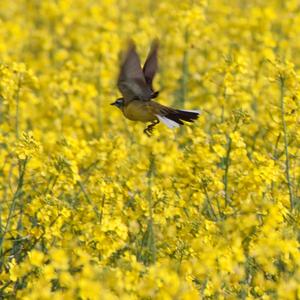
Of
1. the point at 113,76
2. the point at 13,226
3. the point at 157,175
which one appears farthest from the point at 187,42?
the point at 13,226

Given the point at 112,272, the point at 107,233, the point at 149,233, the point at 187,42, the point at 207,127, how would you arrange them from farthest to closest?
the point at 187,42
the point at 207,127
the point at 149,233
the point at 107,233
the point at 112,272

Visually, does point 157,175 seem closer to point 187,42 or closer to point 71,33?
point 187,42

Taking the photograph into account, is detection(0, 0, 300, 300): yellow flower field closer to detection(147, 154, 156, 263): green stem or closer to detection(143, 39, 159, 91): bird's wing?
detection(147, 154, 156, 263): green stem

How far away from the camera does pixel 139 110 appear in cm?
504

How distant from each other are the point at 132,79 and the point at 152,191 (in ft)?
Result: 2.18

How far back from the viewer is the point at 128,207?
17.5ft

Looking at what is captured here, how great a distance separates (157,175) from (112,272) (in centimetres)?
234

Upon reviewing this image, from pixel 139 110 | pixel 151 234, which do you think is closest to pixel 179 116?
pixel 139 110

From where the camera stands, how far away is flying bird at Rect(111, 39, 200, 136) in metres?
4.88

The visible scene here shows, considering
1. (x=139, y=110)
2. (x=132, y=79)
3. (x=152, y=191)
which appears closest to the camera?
(x=132, y=79)

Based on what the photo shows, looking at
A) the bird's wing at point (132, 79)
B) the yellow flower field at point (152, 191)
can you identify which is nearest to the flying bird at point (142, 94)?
the bird's wing at point (132, 79)

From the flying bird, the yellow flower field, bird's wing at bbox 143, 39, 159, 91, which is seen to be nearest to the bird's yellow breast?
the flying bird

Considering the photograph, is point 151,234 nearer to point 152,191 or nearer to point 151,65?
point 152,191

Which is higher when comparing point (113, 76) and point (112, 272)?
point (113, 76)
